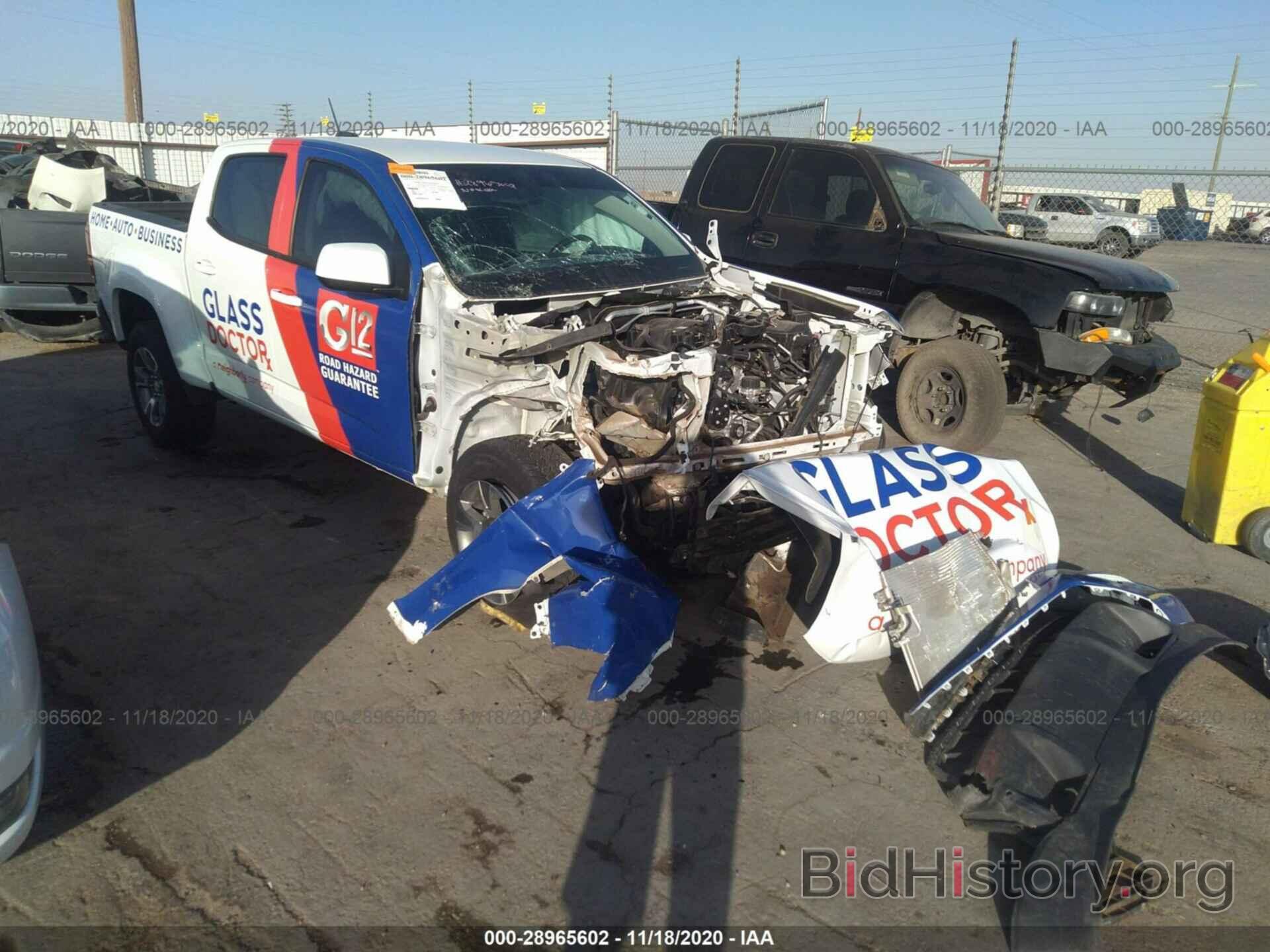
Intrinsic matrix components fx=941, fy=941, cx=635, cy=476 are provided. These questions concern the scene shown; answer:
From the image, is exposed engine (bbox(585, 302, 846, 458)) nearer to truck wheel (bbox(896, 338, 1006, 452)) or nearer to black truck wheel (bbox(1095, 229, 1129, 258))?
truck wheel (bbox(896, 338, 1006, 452))

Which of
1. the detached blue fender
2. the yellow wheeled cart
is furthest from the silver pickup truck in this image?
the detached blue fender

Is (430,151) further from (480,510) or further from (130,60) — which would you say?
(130,60)

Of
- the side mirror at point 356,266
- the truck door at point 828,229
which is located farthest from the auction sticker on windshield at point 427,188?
the truck door at point 828,229

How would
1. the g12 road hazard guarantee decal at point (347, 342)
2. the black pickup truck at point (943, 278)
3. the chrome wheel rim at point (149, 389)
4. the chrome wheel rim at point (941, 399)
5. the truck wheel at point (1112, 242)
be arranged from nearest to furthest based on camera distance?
the g12 road hazard guarantee decal at point (347, 342) < the chrome wheel rim at point (149, 389) < the black pickup truck at point (943, 278) < the chrome wheel rim at point (941, 399) < the truck wheel at point (1112, 242)

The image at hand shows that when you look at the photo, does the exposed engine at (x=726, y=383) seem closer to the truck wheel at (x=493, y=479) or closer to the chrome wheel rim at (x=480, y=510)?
the truck wheel at (x=493, y=479)

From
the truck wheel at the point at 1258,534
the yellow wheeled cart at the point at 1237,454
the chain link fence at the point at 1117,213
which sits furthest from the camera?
the chain link fence at the point at 1117,213

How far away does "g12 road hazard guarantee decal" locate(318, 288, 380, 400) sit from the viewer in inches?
166

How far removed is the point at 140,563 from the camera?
4.55 metres

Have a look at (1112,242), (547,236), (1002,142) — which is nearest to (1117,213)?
(1112,242)

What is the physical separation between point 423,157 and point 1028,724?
11.9ft

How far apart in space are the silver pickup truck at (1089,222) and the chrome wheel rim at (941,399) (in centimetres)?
1208

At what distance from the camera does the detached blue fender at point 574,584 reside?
3.36 m

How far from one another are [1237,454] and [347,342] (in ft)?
14.9

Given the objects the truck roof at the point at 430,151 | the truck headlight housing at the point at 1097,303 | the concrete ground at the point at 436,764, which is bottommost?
the concrete ground at the point at 436,764
